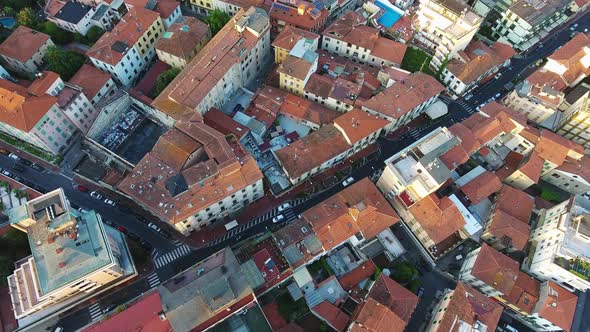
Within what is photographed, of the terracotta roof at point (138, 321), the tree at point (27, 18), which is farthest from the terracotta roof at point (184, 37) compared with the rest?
the terracotta roof at point (138, 321)

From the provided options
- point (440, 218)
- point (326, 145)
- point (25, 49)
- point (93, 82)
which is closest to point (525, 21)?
point (440, 218)

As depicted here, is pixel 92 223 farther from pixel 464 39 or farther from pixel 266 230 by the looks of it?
pixel 464 39

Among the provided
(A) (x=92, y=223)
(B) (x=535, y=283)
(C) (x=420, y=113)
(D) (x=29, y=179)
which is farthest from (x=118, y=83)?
(B) (x=535, y=283)

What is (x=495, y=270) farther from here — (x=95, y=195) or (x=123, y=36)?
(x=123, y=36)

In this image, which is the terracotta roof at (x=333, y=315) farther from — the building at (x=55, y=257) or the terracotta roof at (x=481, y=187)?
the terracotta roof at (x=481, y=187)

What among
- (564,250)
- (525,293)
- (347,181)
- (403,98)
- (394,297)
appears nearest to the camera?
(394,297)

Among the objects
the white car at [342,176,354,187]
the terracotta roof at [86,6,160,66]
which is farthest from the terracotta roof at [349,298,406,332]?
the terracotta roof at [86,6,160,66]

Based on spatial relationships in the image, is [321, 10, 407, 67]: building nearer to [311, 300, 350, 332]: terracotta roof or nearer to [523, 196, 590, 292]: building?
[523, 196, 590, 292]: building
